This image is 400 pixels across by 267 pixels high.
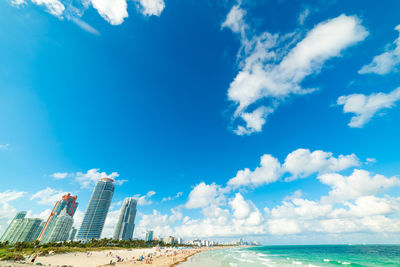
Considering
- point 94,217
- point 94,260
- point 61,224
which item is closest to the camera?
point 94,260

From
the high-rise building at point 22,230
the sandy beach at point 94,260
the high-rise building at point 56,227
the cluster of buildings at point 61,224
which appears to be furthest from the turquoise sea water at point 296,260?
the high-rise building at point 22,230

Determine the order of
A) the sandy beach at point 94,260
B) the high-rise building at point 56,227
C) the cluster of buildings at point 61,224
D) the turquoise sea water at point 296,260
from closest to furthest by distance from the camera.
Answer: the sandy beach at point 94,260 < the turquoise sea water at point 296,260 < the high-rise building at point 56,227 < the cluster of buildings at point 61,224

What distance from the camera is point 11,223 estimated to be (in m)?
160

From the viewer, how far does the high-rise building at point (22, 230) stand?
148 metres

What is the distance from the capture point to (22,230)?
151m

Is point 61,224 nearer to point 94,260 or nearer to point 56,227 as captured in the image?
point 56,227

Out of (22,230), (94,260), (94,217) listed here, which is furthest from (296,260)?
(22,230)

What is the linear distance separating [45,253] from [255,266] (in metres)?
69.8

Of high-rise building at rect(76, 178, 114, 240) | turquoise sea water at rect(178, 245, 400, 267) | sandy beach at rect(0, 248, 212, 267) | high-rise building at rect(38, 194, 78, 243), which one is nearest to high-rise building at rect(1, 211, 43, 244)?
high-rise building at rect(38, 194, 78, 243)

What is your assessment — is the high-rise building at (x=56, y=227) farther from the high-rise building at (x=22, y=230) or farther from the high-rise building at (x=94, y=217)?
the high-rise building at (x=94, y=217)

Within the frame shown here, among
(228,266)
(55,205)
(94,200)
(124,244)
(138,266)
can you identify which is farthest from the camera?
(94,200)

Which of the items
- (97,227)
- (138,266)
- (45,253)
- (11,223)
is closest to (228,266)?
(138,266)

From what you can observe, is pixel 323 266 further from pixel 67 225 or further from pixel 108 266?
pixel 67 225

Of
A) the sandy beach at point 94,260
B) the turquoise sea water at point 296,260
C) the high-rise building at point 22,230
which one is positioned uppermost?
the high-rise building at point 22,230
